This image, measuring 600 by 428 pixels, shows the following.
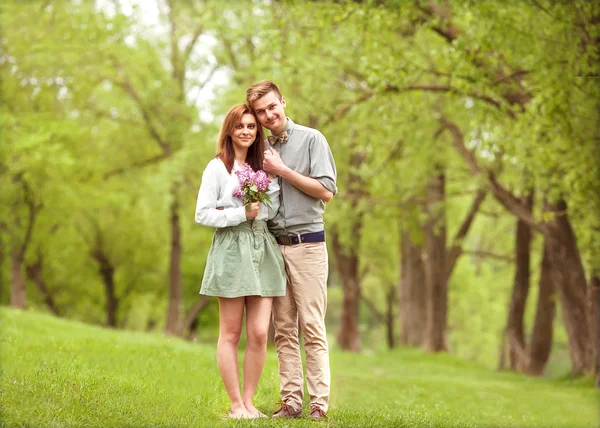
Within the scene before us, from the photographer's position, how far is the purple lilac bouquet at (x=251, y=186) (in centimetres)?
599

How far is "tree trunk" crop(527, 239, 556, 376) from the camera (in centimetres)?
2141

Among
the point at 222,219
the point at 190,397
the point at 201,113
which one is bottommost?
the point at 190,397

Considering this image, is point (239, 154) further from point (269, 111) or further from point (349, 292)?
point (349, 292)

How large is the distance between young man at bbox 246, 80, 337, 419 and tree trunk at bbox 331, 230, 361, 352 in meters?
19.7

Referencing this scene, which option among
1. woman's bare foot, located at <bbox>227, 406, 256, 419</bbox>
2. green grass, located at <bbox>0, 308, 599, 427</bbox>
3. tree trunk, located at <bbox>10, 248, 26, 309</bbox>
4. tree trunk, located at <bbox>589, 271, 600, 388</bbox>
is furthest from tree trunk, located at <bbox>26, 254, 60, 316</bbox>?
woman's bare foot, located at <bbox>227, 406, 256, 419</bbox>

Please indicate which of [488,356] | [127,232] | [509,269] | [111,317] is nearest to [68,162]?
[127,232]

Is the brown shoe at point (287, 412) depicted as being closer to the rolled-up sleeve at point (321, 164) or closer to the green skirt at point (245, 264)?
the green skirt at point (245, 264)

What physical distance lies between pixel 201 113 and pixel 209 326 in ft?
47.5

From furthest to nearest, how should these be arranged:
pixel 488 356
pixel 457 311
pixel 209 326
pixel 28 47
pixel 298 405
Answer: pixel 488 356, pixel 457 311, pixel 209 326, pixel 28 47, pixel 298 405

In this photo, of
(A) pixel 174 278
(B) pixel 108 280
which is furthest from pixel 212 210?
(B) pixel 108 280

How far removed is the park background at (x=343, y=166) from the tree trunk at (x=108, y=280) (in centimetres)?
14

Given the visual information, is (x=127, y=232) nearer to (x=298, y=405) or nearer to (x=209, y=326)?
(x=209, y=326)

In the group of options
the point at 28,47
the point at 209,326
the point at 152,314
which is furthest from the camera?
the point at 152,314

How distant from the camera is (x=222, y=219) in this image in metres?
6.04
